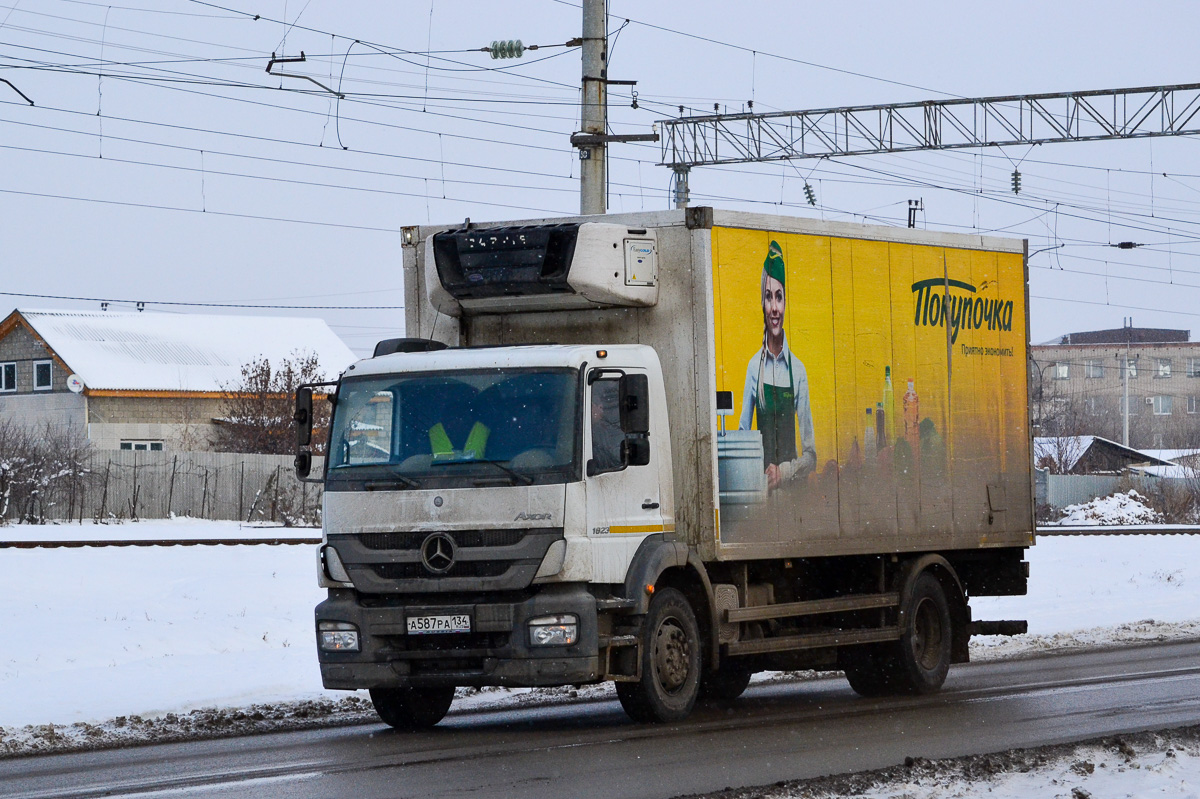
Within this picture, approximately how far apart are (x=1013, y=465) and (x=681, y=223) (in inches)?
184

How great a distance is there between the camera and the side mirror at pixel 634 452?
10820 mm

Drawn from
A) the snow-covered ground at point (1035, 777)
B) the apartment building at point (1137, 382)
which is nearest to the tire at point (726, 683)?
the snow-covered ground at point (1035, 777)

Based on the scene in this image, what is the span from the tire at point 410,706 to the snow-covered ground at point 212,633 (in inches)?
26.6

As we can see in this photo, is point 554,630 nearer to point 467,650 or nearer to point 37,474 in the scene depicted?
point 467,650

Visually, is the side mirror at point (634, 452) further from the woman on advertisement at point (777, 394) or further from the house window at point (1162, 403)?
the house window at point (1162, 403)

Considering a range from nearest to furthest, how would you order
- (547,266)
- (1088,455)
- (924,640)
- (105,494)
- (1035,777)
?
(1035,777)
(547,266)
(924,640)
(105,494)
(1088,455)

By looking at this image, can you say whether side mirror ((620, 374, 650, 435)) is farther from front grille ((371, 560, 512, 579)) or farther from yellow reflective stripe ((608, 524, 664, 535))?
front grille ((371, 560, 512, 579))

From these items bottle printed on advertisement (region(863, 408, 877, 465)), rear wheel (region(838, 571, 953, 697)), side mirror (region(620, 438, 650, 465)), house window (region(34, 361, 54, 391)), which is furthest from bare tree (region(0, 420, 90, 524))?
side mirror (region(620, 438, 650, 465))

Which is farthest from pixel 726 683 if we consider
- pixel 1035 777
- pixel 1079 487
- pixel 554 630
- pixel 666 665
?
pixel 1079 487

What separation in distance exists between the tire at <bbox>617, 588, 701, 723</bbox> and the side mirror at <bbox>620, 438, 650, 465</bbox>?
0.97 meters

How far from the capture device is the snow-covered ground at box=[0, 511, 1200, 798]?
38.3 ft

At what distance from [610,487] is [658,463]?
0.61 meters

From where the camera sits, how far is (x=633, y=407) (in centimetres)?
1081

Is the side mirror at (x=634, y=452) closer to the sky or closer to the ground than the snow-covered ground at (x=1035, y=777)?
closer to the sky
